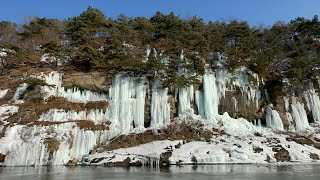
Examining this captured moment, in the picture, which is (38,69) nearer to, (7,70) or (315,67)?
(7,70)

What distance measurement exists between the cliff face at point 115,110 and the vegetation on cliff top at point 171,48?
1403mm

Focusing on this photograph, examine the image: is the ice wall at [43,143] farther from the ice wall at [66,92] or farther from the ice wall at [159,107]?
the ice wall at [159,107]

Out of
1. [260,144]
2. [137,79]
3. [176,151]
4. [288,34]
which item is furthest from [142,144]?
[288,34]

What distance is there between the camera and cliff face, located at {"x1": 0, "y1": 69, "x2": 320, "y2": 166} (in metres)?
26.4

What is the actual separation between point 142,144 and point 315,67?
20.3 m

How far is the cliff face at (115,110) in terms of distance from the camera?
26359mm

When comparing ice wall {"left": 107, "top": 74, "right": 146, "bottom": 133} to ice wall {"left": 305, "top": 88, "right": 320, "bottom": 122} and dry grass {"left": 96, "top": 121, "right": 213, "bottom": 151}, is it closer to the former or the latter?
dry grass {"left": 96, "top": 121, "right": 213, "bottom": 151}

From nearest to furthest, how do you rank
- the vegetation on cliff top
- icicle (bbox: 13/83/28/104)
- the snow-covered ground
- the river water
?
the river water → the snow-covered ground → icicle (bbox: 13/83/28/104) → the vegetation on cliff top

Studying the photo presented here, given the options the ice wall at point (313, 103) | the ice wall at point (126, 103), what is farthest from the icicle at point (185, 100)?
the ice wall at point (313, 103)

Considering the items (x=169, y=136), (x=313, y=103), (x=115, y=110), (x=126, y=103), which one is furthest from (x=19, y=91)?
(x=313, y=103)

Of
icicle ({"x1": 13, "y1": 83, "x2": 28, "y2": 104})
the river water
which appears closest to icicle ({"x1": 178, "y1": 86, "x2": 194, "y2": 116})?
the river water

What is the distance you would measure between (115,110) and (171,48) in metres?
A: 9.38

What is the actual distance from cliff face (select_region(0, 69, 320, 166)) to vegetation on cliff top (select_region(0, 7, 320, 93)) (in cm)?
140

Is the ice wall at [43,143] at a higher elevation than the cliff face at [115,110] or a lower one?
lower
